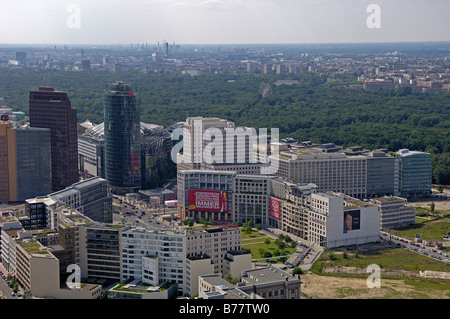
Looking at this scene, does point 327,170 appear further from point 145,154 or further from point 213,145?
point 145,154

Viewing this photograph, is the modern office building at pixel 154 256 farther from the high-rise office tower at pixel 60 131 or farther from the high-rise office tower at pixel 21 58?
the high-rise office tower at pixel 21 58

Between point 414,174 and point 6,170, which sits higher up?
point 6,170

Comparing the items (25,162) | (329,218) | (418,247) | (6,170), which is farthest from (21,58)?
(418,247)

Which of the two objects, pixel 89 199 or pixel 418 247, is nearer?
pixel 418 247
